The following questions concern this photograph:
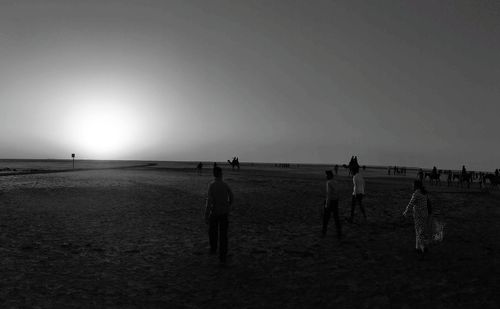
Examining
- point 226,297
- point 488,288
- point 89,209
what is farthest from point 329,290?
point 89,209

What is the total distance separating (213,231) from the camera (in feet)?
33.5

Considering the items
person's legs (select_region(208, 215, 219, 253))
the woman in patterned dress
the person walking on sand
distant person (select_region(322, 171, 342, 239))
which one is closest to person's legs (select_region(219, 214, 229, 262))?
the person walking on sand

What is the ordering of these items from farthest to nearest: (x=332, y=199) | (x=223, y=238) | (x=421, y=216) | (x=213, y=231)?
(x=332, y=199) < (x=421, y=216) < (x=213, y=231) < (x=223, y=238)

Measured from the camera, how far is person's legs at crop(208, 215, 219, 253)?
9844 mm

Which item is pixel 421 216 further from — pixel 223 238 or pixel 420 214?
pixel 223 238

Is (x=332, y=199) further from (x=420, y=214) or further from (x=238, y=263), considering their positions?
(x=238, y=263)

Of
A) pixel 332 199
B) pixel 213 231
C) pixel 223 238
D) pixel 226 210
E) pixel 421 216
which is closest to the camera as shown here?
pixel 223 238

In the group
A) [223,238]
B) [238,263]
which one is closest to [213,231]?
[223,238]

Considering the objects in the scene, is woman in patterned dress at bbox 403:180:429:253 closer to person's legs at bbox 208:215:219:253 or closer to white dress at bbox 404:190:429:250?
white dress at bbox 404:190:429:250

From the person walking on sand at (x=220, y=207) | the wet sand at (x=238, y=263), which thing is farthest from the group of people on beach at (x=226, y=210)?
the wet sand at (x=238, y=263)

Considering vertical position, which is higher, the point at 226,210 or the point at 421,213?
the point at 226,210

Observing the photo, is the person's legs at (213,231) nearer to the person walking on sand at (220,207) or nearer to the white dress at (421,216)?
the person walking on sand at (220,207)

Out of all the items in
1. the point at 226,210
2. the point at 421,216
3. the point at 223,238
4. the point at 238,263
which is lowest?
the point at 238,263

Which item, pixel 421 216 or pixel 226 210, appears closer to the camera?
pixel 226 210
